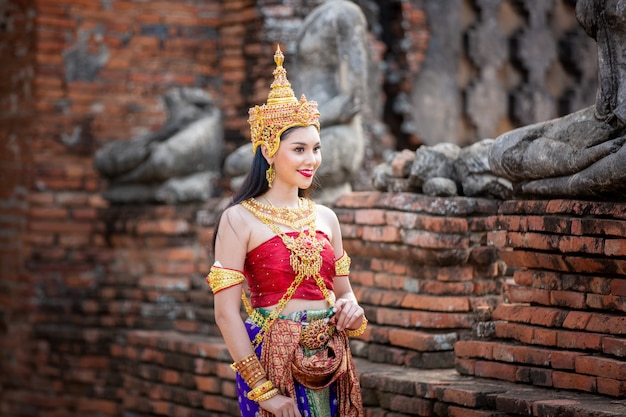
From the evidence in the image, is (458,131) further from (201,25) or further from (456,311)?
(456,311)

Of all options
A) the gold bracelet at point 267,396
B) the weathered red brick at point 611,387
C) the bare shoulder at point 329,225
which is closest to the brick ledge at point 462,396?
the weathered red brick at point 611,387

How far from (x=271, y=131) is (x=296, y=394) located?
968 millimetres

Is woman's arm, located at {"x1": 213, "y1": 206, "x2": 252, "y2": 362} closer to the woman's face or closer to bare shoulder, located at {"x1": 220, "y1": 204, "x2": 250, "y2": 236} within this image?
bare shoulder, located at {"x1": 220, "y1": 204, "x2": 250, "y2": 236}

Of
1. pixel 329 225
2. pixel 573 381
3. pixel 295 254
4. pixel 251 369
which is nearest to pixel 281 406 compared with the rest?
pixel 251 369

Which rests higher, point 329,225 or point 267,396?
point 329,225

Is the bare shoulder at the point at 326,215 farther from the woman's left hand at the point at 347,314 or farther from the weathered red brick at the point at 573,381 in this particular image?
the weathered red brick at the point at 573,381

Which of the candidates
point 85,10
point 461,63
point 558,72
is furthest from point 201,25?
point 558,72

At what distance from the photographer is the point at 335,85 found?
771 centimetres

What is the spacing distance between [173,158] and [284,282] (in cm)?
425

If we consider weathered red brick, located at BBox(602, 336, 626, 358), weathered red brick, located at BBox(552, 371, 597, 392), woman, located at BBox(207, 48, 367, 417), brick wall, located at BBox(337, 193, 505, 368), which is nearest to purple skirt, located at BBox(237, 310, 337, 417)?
woman, located at BBox(207, 48, 367, 417)

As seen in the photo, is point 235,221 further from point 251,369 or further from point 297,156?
point 251,369

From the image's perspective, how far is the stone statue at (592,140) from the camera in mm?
4902

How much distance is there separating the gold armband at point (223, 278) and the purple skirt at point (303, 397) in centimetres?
20

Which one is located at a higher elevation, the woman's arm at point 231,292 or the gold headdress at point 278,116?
the gold headdress at point 278,116
